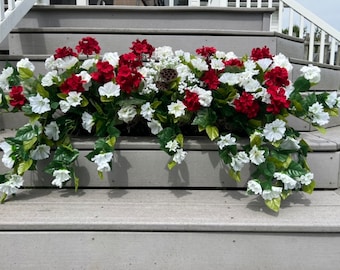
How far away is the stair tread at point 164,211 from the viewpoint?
3.74 ft

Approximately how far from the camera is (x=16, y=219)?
1164 millimetres

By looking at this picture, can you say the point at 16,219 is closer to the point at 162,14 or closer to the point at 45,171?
the point at 45,171

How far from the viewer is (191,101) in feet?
4.48

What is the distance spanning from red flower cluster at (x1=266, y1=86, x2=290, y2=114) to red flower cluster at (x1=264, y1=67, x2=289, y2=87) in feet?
0.10

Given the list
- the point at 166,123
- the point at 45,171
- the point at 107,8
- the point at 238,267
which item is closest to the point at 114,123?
the point at 166,123

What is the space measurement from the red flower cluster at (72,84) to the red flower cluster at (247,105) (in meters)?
0.65

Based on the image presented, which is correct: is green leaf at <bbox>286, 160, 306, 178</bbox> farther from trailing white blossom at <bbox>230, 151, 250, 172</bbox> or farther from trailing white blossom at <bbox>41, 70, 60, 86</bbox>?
trailing white blossom at <bbox>41, 70, 60, 86</bbox>

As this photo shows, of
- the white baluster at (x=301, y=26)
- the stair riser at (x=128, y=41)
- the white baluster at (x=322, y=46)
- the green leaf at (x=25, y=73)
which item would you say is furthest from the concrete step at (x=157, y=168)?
Answer: the white baluster at (x=322, y=46)

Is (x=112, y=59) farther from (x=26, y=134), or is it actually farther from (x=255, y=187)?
(x=255, y=187)

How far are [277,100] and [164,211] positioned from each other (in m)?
0.61

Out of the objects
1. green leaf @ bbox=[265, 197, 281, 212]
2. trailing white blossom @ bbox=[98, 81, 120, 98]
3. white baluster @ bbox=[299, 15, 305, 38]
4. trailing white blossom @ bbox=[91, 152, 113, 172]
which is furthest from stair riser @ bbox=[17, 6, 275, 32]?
green leaf @ bbox=[265, 197, 281, 212]

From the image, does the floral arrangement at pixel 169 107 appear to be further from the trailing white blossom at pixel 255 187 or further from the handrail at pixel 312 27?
the handrail at pixel 312 27

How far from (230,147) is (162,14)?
1.42 meters

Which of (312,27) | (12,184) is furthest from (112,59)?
(312,27)
